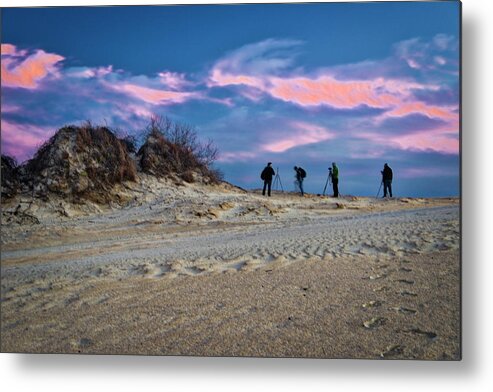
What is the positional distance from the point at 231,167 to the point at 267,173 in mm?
254

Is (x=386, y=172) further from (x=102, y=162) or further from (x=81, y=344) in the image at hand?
(x=81, y=344)

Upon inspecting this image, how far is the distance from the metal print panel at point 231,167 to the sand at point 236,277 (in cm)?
1

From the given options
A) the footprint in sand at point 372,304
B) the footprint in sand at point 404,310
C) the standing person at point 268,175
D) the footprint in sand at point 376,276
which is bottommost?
the footprint in sand at point 404,310

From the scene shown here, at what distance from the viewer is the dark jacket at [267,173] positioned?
3.90 meters

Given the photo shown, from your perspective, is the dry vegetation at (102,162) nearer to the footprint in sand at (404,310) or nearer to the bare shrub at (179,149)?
the bare shrub at (179,149)

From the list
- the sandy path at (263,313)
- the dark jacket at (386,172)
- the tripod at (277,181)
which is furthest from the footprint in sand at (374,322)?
the tripod at (277,181)

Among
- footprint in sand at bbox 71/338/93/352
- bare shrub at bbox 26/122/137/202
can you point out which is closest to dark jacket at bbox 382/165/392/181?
bare shrub at bbox 26/122/137/202

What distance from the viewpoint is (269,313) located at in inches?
143

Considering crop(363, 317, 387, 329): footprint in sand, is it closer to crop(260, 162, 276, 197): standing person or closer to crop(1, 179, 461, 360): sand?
crop(1, 179, 461, 360): sand

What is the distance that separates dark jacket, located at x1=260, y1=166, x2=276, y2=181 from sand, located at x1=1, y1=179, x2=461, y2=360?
189 mm

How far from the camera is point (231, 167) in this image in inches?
154

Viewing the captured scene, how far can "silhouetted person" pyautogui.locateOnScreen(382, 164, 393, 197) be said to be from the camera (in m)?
3.77

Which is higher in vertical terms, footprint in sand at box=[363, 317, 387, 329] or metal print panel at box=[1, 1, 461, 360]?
metal print panel at box=[1, 1, 461, 360]

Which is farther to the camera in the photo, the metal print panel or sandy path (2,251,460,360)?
the metal print panel
